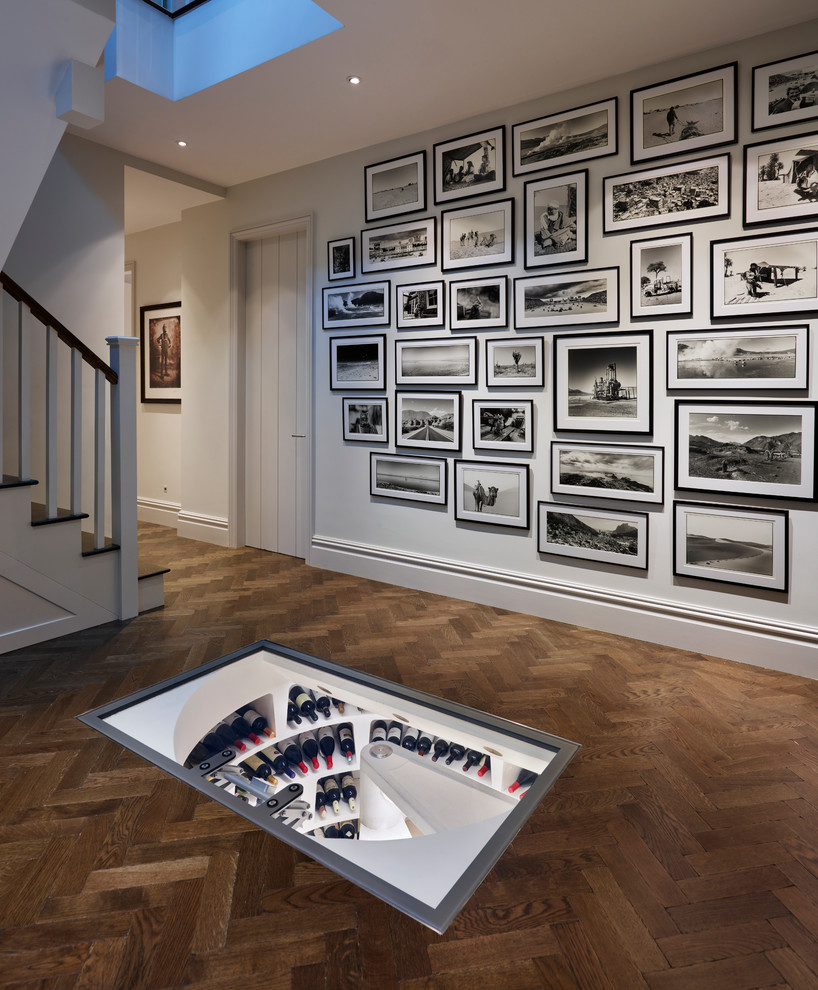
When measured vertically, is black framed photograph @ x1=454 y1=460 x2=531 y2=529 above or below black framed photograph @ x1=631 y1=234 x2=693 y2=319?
below

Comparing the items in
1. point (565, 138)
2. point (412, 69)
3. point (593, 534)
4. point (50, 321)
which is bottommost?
point (593, 534)

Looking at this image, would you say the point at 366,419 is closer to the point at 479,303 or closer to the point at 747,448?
the point at 479,303

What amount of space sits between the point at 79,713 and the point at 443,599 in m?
2.23

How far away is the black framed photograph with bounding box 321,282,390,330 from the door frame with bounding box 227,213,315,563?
214 millimetres

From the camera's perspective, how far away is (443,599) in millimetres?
4172

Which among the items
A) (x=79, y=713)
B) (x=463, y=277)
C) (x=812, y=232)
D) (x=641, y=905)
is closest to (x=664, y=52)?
(x=812, y=232)

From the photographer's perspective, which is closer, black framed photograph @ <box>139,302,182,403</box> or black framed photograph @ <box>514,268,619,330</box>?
black framed photograph @ <box>514,268,619,330</box>

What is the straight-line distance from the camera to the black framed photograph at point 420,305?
410cm

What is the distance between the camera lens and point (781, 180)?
9.57 ft

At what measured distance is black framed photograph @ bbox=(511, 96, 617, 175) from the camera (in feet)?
11.1

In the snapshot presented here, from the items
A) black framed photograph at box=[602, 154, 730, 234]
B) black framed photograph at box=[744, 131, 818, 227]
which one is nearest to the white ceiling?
black framed photograph at box=[744, 131, 818, 227]

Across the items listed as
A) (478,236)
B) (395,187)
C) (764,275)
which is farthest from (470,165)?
(764,275)

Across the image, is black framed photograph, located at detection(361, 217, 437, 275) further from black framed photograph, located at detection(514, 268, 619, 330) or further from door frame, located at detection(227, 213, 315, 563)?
black framed photograph, located at detection(514, 268, 619, 330)

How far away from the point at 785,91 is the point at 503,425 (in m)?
2.05
